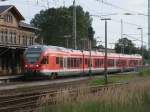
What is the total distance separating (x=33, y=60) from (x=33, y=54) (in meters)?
0.56

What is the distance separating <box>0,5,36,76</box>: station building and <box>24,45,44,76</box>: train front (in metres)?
7.07

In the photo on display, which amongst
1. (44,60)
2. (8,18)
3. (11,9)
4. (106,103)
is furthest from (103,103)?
(11,9)

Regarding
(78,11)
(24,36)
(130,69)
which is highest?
(78,11)

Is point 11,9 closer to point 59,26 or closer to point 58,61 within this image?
point 58,61

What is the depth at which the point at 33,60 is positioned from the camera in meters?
47.7

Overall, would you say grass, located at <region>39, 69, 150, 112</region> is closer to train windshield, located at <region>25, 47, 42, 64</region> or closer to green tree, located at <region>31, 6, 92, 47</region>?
train windshield, located at <region>25, 47, 42, 64</region>

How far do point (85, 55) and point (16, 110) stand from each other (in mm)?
39531

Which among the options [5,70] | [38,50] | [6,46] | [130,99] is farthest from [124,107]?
[5,70]

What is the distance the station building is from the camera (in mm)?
59691

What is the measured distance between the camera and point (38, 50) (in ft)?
156

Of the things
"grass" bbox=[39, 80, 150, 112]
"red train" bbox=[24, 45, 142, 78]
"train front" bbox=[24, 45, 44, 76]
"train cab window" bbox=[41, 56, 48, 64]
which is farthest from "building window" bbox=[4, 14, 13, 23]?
"grass" bbox=[39, 80, 150, 112]

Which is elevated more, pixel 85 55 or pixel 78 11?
pixel 78 11

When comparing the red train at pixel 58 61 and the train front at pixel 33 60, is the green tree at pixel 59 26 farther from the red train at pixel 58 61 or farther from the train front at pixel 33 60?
the train front at pixel 33 60

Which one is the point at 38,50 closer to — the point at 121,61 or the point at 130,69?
the point at 121,61
